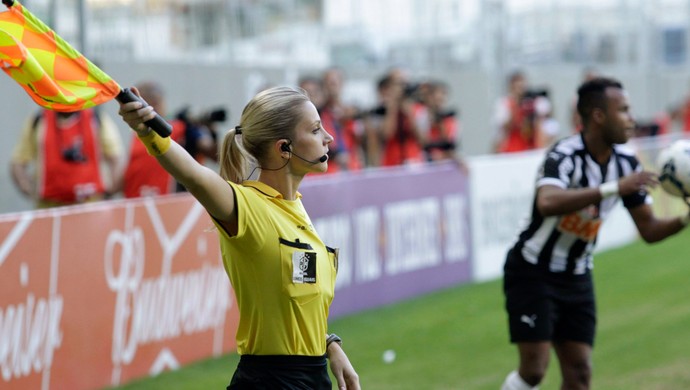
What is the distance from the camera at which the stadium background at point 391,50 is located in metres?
13.7

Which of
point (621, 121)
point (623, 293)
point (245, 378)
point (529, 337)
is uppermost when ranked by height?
point (621, 121)

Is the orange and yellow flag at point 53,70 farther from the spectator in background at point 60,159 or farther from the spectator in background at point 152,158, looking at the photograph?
the spectator in background at point 152,158

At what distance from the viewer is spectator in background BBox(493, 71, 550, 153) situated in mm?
16250

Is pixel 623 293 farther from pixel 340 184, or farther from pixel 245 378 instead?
pixel 245 378

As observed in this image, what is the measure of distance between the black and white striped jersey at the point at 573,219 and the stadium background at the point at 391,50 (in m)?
3.49

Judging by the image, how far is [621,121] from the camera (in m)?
6.77

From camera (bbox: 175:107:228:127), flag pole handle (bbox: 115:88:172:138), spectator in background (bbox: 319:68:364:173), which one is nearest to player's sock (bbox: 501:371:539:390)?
flag pole handle (bbox: 115:88:172:138)

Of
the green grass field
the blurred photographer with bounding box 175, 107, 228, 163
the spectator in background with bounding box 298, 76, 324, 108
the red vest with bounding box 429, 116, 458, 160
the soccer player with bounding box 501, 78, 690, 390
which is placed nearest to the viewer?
the soccer player with bounding box 501, 78, 690, 390

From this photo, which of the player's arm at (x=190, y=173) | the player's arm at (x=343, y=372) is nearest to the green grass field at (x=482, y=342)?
the player's arm at (x=343, y=372)

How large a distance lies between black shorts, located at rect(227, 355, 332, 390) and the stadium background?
405 centimetres

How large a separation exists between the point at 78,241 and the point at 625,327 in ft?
17.5

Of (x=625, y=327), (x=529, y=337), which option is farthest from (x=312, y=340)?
(x=625, y=327)

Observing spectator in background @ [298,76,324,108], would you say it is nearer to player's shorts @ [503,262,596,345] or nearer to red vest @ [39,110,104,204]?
red vest @ [39,110,104,204]

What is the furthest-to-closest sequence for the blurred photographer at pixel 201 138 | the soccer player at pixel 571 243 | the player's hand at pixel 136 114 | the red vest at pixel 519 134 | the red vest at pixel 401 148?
the red vest at pixel 519 134 < the red vest at pixel 401 148 < the blurred photographer at pixel 201 138 < the soccer player at pixel 571 243 < the player's hand at pixel 136 114
